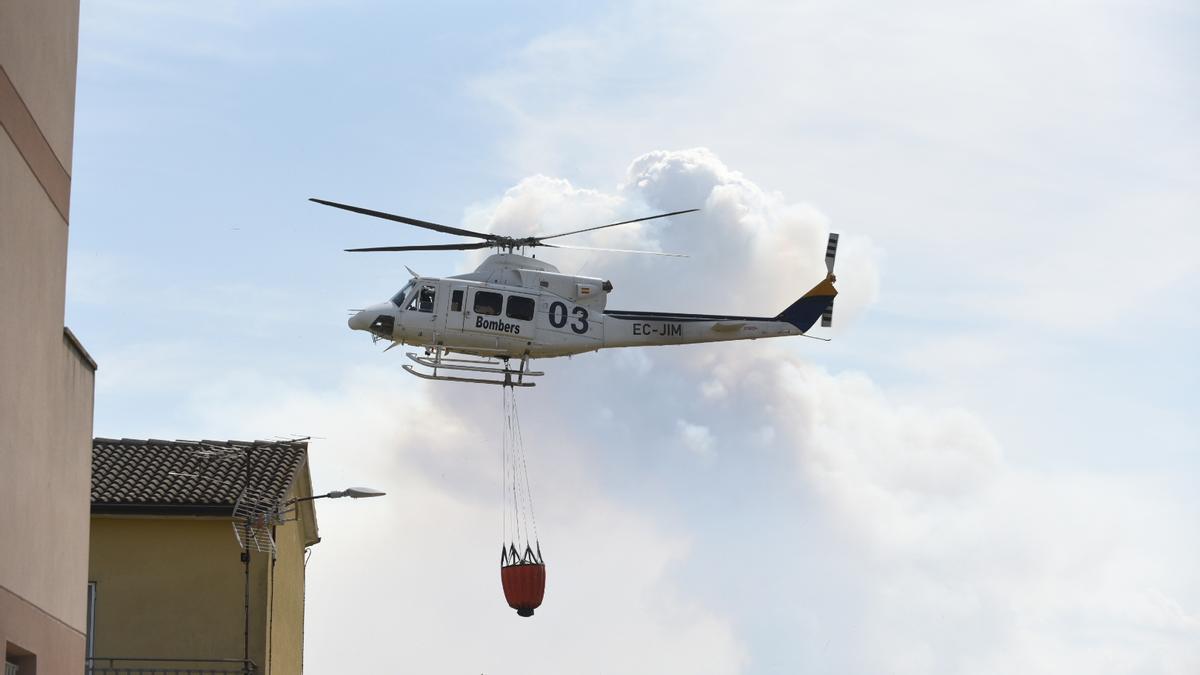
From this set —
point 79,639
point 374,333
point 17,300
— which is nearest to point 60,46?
point 17,300

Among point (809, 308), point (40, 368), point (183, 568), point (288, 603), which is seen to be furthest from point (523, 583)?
point (40, 368)

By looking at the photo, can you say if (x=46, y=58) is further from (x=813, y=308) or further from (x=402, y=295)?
(x=813, y=308)

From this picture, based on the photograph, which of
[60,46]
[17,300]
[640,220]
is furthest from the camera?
[640,220]

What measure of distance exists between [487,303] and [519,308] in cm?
67

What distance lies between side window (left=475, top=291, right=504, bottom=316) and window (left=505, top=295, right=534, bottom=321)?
0.25 metres

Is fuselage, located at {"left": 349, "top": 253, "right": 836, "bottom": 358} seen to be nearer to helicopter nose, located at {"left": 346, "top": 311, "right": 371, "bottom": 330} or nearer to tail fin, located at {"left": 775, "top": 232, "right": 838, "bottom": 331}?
helicopter nose, located at {"left": 346, "top": 311, "right": 371, "bottom": 330}

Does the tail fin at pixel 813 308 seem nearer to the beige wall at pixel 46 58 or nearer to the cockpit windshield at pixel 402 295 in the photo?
the cockpit windshield at pixel 402 295

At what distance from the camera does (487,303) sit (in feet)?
112

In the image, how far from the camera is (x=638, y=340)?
3619 centimetres

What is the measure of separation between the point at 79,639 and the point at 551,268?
17.1 m

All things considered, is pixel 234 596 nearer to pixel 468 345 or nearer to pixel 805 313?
pixel 468 345

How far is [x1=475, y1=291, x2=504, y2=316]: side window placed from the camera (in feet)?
112

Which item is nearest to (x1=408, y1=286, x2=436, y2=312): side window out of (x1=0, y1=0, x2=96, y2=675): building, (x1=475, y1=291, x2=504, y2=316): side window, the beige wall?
(x1=475, y1=291, x2=504, y2=316): side window

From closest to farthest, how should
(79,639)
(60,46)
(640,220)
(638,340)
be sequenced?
1. (60,46)
2. (79,639)
3. (640,220)
4. (638,340)
